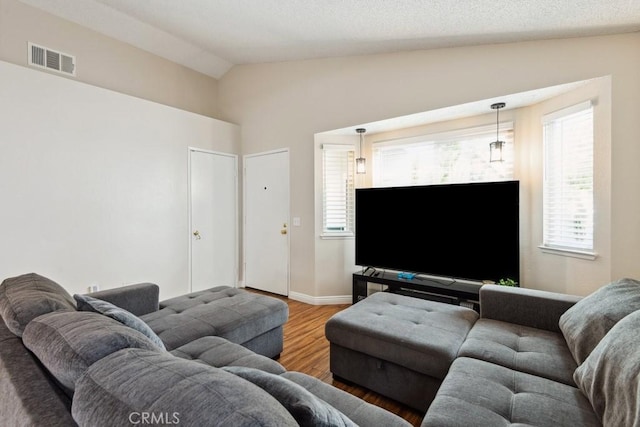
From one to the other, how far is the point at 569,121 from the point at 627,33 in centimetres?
68

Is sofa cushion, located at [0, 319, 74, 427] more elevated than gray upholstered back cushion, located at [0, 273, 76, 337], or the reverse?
gray upholstered back cushion, located at [0, 273, 76, 337]

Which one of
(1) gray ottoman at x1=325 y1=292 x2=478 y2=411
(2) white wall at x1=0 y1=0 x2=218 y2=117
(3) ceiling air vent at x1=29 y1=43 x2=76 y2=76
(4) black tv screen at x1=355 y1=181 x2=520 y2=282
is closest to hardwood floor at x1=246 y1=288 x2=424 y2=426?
(1) gray ottoman at x1=325 y1=292 x2=478 y2=411

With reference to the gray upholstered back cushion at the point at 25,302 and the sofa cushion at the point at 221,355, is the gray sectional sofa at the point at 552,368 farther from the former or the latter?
the gray upholstered back cushion at the point at 25,302

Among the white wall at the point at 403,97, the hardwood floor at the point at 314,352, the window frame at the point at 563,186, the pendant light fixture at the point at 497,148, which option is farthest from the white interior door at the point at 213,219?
the window frame at the point at 563,186

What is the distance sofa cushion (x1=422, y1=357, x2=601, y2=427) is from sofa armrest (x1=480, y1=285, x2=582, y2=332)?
2.18 feet

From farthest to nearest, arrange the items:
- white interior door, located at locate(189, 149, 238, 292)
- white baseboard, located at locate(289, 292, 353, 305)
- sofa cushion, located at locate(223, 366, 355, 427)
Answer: white interior door, located at locate(189, 149, 238, 292) < white baseboard, located at locate(289, 292, 353, 305) < sofa cushion, located at locate(223, 366, 355, 427)

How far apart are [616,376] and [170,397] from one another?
1.45m

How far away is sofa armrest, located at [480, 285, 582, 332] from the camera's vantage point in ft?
6.23

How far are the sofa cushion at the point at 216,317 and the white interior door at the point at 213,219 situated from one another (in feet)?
5.67

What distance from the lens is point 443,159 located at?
3447mm

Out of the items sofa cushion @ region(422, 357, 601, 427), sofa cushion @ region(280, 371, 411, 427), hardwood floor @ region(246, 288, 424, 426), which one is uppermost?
sofa cushion @ region(280, 371, 411, 427)

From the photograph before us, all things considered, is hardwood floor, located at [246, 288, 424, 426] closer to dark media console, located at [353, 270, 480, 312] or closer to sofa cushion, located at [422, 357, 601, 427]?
dark media console, located at [353, 270, 480, 312]

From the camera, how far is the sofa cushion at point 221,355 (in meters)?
1.51

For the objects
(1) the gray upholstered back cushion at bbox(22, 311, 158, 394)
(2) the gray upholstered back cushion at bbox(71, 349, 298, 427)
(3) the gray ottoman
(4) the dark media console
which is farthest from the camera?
(4) the dark media console
